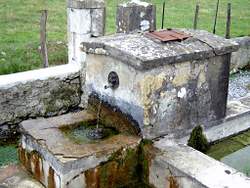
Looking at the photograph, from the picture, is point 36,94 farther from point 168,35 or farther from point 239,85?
point 239,85

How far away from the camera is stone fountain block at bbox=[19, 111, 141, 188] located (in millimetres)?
4148

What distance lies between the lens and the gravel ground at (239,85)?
8648 mm

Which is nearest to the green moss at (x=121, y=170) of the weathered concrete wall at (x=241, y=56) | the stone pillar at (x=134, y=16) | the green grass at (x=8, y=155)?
the green grass at (x=8, y=155)

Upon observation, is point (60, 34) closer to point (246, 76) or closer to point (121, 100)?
point (246, 76)

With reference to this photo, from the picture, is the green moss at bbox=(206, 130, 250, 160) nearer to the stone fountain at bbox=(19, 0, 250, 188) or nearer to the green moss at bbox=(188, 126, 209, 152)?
the green moss at bbox=(188, 126, 209, 152)

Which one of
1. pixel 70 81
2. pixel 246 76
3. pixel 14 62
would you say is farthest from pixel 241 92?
pixel 14 62

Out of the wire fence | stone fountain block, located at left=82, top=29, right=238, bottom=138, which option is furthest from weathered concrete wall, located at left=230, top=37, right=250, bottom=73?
stone fountain block, located at left=82, top=29, right=238, bottom=138

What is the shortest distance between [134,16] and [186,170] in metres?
2.37

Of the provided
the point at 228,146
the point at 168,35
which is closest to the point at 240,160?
the point at 228,146

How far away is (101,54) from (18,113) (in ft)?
6.43

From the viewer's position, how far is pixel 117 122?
494cm

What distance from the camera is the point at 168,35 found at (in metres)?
4.92

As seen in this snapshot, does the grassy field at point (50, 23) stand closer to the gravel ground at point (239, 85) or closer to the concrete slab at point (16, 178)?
the concrete slab at point (16, 178)

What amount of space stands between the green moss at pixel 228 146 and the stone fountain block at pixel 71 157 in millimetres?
1102
